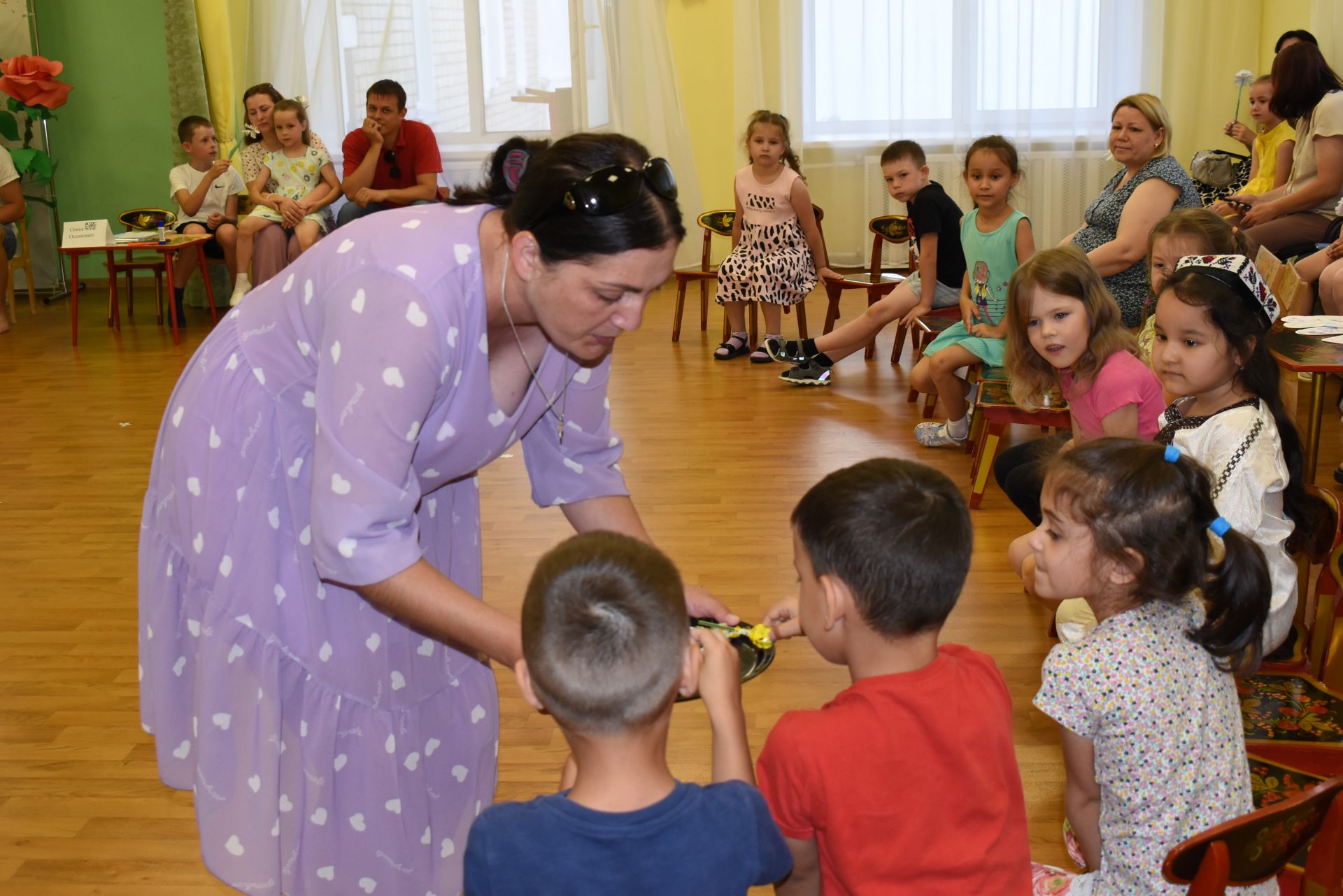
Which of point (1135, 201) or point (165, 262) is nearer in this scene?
point (1135, 201)

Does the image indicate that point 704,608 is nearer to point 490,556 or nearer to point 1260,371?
point 1260,371

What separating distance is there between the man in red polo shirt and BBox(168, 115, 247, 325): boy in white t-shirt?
668 millimetres

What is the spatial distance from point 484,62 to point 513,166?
7.02 metres

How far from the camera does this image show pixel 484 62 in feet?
26.9

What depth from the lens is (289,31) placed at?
322 inches

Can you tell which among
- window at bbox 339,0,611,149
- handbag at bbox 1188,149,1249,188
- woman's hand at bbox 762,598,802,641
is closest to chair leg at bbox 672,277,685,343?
window at bbox 339,0,611,149

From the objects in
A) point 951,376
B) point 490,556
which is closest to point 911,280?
point 951,376

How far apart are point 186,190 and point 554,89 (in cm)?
236

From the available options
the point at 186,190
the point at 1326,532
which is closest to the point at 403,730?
the point at 1326,532

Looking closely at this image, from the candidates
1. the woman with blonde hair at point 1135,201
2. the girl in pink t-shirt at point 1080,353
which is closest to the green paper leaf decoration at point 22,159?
the woman with blonde hair at point 1135,201

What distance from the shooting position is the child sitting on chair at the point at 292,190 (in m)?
7.32

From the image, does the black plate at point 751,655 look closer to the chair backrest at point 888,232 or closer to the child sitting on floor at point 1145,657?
the child sitting on floor at point 1145,657

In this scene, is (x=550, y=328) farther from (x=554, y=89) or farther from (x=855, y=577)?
(x=554, y=89)

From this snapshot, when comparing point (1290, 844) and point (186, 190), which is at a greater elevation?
point (186, 190)
